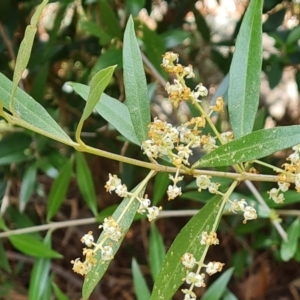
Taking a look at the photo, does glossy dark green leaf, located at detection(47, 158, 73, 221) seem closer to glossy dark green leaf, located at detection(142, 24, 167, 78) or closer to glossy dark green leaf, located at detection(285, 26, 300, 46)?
glossy dark green leaf, located at detection(142, 24, 167, 78)

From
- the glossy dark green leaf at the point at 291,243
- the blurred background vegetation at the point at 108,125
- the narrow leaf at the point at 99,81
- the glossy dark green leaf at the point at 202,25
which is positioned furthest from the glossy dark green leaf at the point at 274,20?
the narrow leaf at the point at 99,81

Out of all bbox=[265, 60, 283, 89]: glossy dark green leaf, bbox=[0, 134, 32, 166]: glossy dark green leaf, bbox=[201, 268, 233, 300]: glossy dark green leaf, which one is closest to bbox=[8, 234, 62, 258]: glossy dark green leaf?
bbox=[0, 134, 32, 166]: glossy dark green leaf

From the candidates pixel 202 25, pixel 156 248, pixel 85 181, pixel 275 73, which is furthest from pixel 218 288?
pixel 202 25

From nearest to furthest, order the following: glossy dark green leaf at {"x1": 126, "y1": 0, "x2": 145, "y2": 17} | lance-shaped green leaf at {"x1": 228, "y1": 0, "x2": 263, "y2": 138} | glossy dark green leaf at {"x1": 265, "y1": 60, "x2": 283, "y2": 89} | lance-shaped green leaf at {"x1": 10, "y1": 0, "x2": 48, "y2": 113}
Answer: lance-shaped green leaf at {"x1": 10, "y1": 0, "x2": 48, "y2": 113}
lance-shaped green leaf at {"x1": 228, "y1": 0, "x2": 263, "y2": 138}
glossy dark green leaf at {"x1": 126, "y1": 0, "x2": 145, "y2": 17}
glossy dark green leaf at {"x1": 265, "y1": 60, "x2": 283, "y2": 89}

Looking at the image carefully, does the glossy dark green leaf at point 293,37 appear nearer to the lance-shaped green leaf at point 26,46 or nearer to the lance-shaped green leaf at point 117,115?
the lance-shaped green leaf at point 117,115

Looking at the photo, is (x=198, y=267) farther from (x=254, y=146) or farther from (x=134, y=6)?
(x=134, y=6)

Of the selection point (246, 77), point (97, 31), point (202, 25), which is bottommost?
point (246, 77)

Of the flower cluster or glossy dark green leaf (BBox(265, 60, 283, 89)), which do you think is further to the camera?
glossy dark green leaf (BBox(265, 60, 283, 89))
